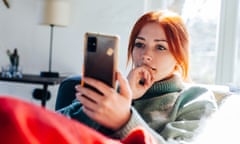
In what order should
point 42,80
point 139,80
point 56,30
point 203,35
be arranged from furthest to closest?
1. point 56,30
2. point 203,35
3. point 42,80
4. point 139,80

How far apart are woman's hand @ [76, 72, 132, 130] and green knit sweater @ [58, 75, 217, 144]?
103mm

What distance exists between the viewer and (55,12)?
8.39ft

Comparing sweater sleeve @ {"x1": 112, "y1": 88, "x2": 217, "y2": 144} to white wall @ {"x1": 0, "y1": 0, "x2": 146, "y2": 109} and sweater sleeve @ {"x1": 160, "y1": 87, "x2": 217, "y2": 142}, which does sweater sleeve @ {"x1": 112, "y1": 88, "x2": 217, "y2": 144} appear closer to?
sweater sleeve @ {"x1": 160, "y1": 87, "x2": 217, "y2": 142}

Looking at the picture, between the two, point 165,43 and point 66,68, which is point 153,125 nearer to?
point 165,43

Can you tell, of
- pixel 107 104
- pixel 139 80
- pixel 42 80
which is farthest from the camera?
pixel 42 80

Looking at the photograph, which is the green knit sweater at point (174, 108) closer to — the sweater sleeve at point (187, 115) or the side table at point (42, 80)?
the sweater sleeve at point (187, 115)

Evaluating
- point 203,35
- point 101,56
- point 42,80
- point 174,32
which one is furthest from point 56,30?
point 101,56

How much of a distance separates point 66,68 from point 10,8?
651 millimetres

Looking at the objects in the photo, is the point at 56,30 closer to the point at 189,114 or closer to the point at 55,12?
the point at 55,12

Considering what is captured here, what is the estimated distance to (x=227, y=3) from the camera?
2.64 meters

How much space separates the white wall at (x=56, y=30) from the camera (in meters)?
2.76

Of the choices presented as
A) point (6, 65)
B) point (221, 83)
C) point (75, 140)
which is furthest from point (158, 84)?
point (6, 65)

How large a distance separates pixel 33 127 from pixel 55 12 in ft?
7.60

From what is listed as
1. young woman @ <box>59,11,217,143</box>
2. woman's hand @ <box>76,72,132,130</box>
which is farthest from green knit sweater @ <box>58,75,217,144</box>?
woman's hand @ <box>76,72,132,130</box>
